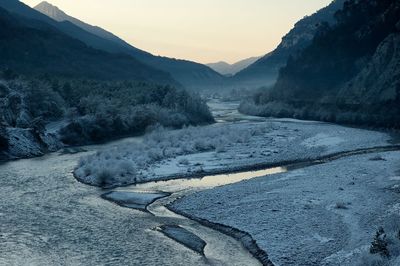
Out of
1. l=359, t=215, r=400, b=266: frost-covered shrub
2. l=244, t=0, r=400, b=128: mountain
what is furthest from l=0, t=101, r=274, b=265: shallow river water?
l=244, t=0, r=400, b=128: mountain

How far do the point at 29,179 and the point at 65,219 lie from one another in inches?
587

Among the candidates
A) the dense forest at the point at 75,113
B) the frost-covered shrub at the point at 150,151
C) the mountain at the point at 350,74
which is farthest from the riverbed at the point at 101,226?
the mountain at the point at 350,74

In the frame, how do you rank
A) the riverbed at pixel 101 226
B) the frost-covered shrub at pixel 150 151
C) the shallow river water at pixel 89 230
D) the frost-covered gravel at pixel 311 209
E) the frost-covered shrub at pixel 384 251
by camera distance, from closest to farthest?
the frost-covered shrub at pixel 384 251 < the shallow river water at pixel 89 230 < the riverbed at pixel 101 226 < the frost-covered gravel at pixel 311 209 < the frost-covered shrub at pixel 150 151

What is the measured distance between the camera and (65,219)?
105 ft

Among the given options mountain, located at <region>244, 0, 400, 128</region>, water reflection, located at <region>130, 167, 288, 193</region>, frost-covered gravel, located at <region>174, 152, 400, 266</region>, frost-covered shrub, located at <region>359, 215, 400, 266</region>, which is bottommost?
water reflection, located at <region>130, 167, 288, 193</region>

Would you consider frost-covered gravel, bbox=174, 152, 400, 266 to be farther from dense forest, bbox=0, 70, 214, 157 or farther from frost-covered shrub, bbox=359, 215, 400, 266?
dense forest, bbox=0, 70, 214, 157

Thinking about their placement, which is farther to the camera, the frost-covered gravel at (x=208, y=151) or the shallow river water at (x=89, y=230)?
the frost-covered gravel at (x=208, y=151)

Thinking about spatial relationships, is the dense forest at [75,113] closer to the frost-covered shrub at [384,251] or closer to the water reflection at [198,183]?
the water reflection at [198,183]

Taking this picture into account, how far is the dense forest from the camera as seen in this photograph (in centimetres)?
6594

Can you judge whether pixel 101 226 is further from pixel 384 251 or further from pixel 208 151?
pixel 208 151

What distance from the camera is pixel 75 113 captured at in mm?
83875

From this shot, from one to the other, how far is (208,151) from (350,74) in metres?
75.0

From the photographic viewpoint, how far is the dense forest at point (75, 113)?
65.9 meters

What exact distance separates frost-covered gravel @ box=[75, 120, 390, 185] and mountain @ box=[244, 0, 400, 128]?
19191 millimetres
